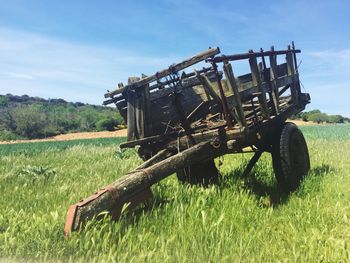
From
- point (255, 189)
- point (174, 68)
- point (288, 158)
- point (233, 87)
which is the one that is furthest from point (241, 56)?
point (255, 189)

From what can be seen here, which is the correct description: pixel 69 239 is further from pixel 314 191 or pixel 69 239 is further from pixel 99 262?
pixel 314 191

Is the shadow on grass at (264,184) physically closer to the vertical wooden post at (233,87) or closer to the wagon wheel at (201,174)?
the wagon wheel at (201,174)

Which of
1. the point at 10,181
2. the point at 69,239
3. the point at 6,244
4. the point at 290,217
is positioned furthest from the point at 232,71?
the point at 10,181

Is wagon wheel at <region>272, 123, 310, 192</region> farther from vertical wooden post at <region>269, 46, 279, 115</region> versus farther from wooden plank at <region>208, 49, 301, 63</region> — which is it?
wooden plank at <region>208, 49, 301, 63</region>

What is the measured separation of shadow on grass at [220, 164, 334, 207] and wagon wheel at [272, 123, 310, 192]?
14 centimetres

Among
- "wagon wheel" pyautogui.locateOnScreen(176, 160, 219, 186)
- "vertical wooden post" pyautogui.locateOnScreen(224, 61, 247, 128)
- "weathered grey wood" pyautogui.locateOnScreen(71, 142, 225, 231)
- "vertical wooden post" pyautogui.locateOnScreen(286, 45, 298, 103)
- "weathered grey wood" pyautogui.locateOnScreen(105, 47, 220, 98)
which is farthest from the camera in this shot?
"vertical wooden post" pyautogui.locateOnScreen(286, 45, 298, 103)

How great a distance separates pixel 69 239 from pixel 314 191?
408 cm

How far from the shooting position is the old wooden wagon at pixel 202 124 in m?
5.40

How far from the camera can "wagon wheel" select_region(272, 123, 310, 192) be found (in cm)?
640

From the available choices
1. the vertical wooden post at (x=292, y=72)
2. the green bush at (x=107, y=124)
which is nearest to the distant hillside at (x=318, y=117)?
the green bush at (x=107, y=124)

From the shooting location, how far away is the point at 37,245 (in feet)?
12.3

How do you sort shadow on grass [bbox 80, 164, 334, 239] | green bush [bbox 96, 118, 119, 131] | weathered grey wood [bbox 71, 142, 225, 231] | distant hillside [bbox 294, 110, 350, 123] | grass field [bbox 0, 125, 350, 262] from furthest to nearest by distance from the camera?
1. distant hillside [bbox 294, 110, 350, 123]
2. green bush [bbox 96, 118, 119, 131]
3. shadow on grass [bbox 80, 164, 334, 239]
4. weathered grey wood [bbox 71, 142, 225, 231]
5. grass field [bbox 0, 125, 350, 262]

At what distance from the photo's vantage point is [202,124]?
6.62 meters

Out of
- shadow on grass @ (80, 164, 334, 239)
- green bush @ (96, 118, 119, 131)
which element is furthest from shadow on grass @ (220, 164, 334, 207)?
green bush @ (96, 118, 119, 131)
